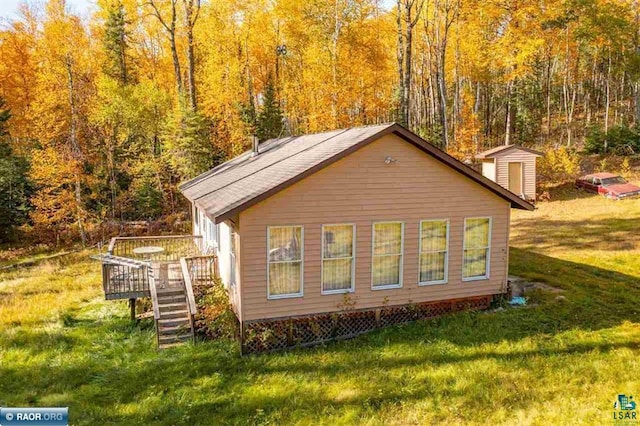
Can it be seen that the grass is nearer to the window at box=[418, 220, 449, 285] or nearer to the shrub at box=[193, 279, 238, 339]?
the shrub at box=[193, 279, 238, 339]

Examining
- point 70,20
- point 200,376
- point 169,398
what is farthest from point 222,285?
point 70,20

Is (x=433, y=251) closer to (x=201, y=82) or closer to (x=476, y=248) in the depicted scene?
(x=476, y=248)

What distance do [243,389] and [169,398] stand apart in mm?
1456

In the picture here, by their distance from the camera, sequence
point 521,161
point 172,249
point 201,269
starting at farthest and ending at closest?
1. point 521,161
2. point 172,249
3. point 201,269

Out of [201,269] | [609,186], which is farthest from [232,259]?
[609,186]

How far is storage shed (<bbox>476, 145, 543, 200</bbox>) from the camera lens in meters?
28.8

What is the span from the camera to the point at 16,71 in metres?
33.7

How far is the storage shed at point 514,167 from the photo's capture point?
→ 94.6ft

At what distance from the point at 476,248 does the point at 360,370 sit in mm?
5272

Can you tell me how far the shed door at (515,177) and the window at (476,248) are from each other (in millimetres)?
17614

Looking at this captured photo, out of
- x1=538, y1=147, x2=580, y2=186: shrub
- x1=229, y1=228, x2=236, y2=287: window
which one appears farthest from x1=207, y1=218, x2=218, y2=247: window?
x1=538, y1=147, x2=580, y2=186: shrub

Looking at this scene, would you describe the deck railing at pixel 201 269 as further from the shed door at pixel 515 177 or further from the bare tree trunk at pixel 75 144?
the shed door at pixel 515 177

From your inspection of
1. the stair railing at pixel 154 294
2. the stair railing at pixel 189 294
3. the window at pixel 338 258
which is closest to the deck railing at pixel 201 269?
the stair railing at pixel 189 294

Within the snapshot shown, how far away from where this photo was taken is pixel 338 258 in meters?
11.9
